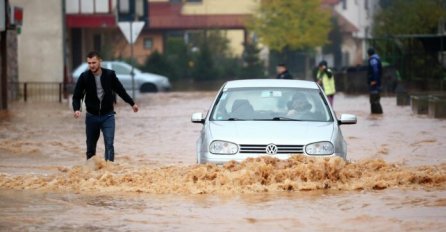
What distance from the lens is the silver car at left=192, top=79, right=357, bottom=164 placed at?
51.3 feet

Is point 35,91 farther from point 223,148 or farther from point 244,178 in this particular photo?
point 244,178

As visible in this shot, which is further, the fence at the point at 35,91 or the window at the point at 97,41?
the window at the point at 97,41

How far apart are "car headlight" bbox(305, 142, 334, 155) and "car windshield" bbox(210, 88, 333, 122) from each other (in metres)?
1.18

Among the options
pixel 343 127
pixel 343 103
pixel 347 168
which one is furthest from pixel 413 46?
pixel 347 168

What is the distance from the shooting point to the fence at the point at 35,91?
1812 inches

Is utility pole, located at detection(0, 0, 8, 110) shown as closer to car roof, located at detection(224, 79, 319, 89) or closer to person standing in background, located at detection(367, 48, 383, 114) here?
person standing in background, located at detection(367, 48, 383, 114)

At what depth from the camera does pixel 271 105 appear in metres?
17.5

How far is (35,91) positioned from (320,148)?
3608 cm

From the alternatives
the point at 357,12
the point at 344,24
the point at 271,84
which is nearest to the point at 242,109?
the point at 271,84

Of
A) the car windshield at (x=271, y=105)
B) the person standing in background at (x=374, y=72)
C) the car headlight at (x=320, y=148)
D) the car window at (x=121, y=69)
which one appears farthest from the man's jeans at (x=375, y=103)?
the car window at (x=121, y=69)

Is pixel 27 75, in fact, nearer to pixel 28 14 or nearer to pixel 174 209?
pixel 28 14

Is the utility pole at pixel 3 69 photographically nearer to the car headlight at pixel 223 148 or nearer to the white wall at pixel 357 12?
the car headlight at pixel 223 148

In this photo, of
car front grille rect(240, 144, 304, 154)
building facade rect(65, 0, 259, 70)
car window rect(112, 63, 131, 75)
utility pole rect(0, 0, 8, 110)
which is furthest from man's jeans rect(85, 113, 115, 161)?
building facade rect(65, 0, 259, 70)

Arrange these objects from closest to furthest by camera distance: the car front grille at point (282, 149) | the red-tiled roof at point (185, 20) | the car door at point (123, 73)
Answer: the car front grille at point (282, 149), the car door at point (123, 73), the red-tiled roof at point (185, 20)
